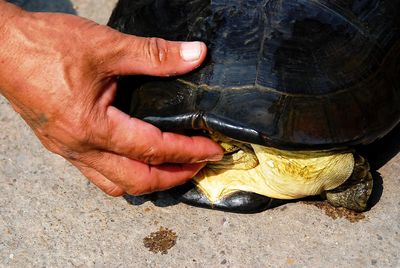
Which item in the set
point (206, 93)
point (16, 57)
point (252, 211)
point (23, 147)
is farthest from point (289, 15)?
point (23, 147)

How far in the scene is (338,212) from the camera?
242cm

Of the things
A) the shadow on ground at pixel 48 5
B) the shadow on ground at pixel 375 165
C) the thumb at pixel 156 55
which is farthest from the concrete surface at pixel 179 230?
the shadow on ground at pixel 48 5

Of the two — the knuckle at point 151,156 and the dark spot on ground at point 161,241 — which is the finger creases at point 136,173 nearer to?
the knuckle at point 151,156

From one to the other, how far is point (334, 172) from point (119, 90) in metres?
0.81

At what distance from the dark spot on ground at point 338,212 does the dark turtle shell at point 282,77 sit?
337mm

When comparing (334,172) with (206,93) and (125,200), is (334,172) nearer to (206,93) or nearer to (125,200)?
(206,93)

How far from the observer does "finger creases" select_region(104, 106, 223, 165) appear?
6.88 feet

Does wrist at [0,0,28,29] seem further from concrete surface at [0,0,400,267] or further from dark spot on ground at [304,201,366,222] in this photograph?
dark spot on ground at [304,201,366,222]

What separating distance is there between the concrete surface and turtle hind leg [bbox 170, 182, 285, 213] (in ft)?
0.13

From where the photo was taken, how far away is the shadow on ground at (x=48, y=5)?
3.39 meters

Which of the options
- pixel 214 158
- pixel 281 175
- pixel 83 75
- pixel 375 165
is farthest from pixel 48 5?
pixel 375 165

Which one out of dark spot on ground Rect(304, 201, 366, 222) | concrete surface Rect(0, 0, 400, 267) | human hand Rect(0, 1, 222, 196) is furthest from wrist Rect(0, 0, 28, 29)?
dark spot on ground Rect(304, 201, 366, 222)

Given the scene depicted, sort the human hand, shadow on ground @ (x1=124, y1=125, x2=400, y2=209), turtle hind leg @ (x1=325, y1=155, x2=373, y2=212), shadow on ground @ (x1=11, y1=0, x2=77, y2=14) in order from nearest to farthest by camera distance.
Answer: the human hand → turtle hind leg @ (x1=325, y1=155, x2=373, y2=212) → shadow on ground @ (x1=124, y1=125, x2=400, y2=209) → shadow on ground @ (x1=11, y1=0, x2=77, y2=14)

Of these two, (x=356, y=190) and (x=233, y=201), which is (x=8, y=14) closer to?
(x=233, y=201)
